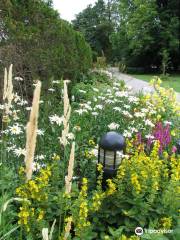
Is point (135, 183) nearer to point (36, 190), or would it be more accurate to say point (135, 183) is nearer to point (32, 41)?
point (36, 190)

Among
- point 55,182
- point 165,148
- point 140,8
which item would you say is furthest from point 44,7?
point 140,8

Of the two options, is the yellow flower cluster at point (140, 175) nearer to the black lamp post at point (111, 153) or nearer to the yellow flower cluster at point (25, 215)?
the black lamp post at point (111, 153)

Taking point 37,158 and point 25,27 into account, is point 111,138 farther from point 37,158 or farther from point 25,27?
point 25,27

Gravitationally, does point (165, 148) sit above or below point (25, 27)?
below

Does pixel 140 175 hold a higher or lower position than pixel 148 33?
lower

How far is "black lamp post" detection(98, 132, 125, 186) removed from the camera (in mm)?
3676

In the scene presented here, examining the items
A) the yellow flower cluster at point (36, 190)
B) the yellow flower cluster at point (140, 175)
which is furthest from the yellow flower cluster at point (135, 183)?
the yellow flower cluster at point (36, 190)

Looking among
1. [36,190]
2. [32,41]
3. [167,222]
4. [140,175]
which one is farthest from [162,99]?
[36,190]

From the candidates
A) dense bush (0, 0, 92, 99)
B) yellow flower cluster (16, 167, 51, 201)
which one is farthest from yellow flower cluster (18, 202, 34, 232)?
dense bush (0, 0, 92, 99)

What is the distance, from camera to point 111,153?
371cm

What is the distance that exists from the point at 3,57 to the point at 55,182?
3.61 meters

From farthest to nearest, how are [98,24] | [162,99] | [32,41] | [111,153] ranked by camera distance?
1. [98,24]
2. [162,99]
3. [32,41]
4. [111,153]

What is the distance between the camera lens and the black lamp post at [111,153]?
368cm

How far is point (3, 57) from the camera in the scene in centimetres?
667
